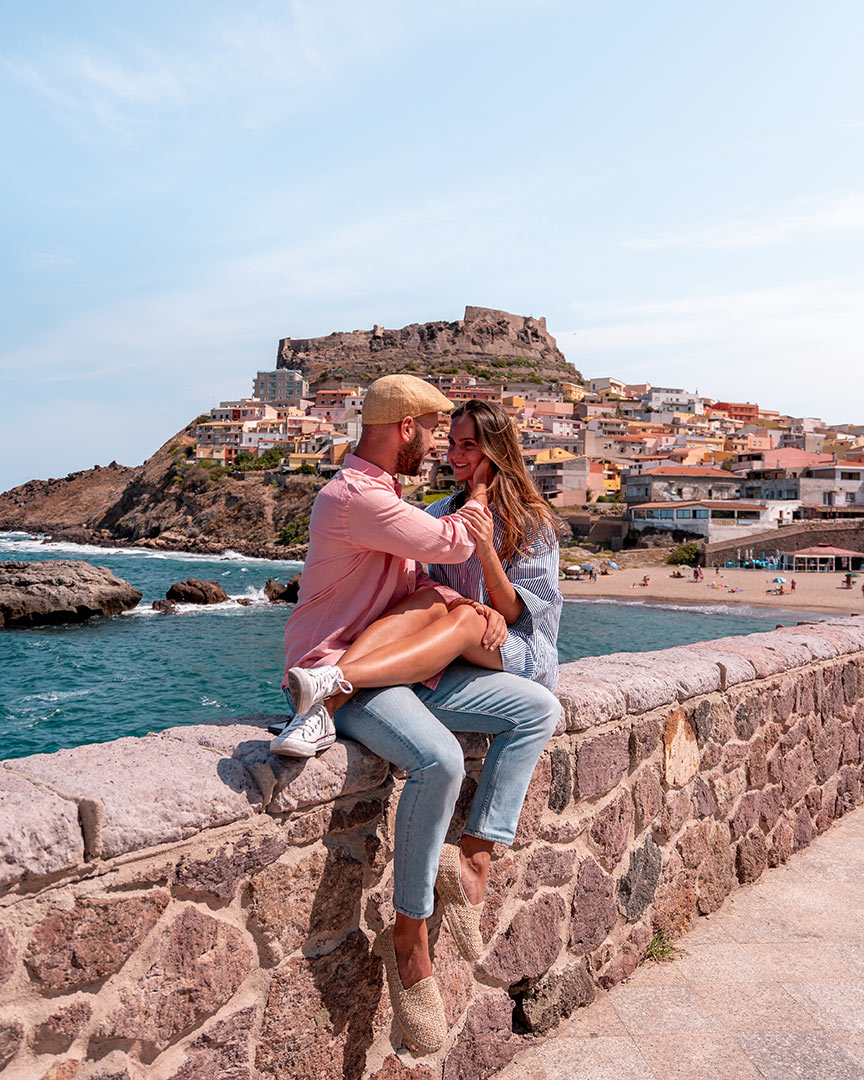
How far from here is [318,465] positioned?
94.0 metres

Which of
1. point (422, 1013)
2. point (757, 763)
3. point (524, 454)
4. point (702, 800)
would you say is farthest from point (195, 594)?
point (422, 1013)

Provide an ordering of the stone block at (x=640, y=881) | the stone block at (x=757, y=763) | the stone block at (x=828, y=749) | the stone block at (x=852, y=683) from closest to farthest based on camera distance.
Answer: the stone block at (x=640, y=881) → the stone block at (x=757, y=763) → the stone block at (x=828, y=749) → the stone block at (x=852, y=683)

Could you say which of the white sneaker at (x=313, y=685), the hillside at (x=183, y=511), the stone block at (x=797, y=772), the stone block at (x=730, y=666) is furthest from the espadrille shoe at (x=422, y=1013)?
the hillside at (x=183, y=511)

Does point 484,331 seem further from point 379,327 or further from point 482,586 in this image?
point 482,586

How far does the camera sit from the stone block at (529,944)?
274cm

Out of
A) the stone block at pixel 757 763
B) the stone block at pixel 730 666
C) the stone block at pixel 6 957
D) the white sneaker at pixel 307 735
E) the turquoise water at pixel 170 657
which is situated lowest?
the turquoise water at pixel 170 657

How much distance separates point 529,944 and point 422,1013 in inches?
26.5

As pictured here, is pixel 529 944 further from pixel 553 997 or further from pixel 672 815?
pixel 672 815

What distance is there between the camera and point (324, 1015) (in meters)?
2.21

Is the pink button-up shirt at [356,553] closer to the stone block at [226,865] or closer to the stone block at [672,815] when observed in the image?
the stone block at [226,865]

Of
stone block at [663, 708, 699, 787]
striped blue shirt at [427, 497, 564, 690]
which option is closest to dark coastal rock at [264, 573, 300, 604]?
stone block at [663, 708, 699, 787]

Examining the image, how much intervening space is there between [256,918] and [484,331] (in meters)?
150

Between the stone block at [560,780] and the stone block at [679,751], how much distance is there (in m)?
0.71

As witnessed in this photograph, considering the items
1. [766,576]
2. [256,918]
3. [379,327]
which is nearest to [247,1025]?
[256,918]
